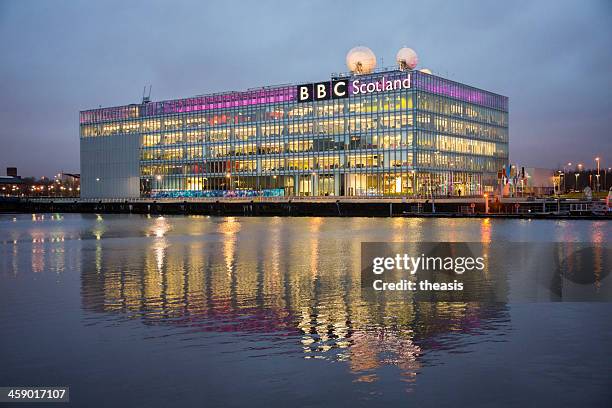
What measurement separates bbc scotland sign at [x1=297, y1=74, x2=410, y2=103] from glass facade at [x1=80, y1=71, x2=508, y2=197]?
760 millimetres

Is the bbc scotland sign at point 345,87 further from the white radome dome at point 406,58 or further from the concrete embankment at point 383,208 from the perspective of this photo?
the concrete embankment at point 383,208

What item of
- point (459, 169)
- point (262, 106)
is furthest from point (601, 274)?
point (262, 106)

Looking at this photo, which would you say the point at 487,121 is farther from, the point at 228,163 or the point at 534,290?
the point at 534,290

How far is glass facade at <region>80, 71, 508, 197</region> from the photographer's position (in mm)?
135875

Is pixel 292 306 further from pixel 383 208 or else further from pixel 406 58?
pixel 406 58

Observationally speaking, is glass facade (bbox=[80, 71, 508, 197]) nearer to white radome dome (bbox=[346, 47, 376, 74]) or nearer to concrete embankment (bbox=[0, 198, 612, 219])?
white radome dome (bbox=[346, 47, 376, 74])

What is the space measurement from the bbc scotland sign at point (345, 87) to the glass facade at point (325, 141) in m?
0.76

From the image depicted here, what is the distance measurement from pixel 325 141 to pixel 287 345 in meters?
132

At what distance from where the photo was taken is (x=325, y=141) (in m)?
147

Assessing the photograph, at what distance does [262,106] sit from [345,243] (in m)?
114

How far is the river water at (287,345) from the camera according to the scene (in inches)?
495

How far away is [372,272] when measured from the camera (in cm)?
3044
